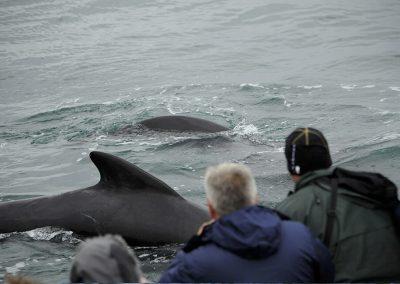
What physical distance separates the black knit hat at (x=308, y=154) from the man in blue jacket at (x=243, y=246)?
0.70m

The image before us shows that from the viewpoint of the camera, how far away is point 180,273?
435 cm

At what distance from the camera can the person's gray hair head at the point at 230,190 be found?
429 cm

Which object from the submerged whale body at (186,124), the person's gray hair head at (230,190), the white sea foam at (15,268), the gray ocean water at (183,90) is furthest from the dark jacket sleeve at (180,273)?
the submerged whale body at (186,124)

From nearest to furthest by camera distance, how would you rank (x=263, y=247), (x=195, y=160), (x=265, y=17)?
(x=263, y=247), (x=195, y=160), (x=265, y=17)

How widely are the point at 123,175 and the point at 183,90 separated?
40.8 ft

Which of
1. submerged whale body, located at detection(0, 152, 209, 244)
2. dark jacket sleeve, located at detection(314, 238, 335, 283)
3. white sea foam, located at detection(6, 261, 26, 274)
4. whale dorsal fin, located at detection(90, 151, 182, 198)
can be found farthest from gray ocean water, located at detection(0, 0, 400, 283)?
dark jacket sleeve, located at detection(314, 238, 335, 283)

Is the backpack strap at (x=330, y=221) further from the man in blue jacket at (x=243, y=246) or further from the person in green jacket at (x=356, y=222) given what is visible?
the man in blue jacket at (x=243, y=246)

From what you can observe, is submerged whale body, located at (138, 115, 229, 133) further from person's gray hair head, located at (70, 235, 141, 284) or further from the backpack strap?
person's gray hair head, located at (70, 235, 141, 284)

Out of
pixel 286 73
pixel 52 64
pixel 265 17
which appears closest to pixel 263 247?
pixel 286 73

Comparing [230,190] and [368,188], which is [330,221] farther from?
[230,190]

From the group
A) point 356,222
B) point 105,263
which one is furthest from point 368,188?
point 105,263

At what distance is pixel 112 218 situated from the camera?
8.34 meters

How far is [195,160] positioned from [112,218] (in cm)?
466

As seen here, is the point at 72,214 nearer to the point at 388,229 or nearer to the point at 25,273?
the point at 25,273
